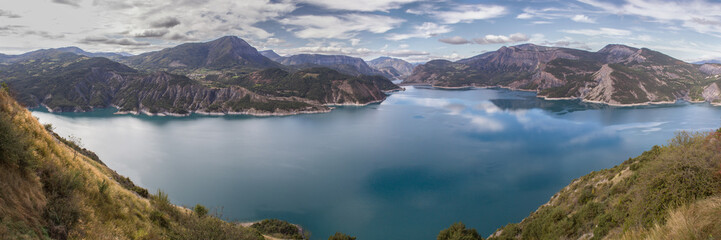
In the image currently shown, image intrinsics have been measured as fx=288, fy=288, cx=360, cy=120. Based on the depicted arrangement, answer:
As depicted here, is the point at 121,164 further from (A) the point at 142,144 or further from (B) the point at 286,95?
(B) the point at 286,95

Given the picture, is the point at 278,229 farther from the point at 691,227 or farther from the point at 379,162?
the point at 691,227

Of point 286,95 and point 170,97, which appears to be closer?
point 170,97

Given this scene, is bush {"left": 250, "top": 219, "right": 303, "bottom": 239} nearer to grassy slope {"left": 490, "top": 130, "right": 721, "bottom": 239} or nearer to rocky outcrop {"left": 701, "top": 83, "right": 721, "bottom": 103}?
grassy slope {"left": 490, "top": 130, "right": 721, "bottom": 239}

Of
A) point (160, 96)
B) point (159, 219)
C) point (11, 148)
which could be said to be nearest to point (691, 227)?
point (11, 148)

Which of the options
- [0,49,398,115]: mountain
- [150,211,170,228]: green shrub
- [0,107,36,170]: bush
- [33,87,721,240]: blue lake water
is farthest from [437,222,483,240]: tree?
[0,49,398,115]: mountain

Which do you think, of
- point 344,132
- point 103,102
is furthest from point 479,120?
point 103,102
